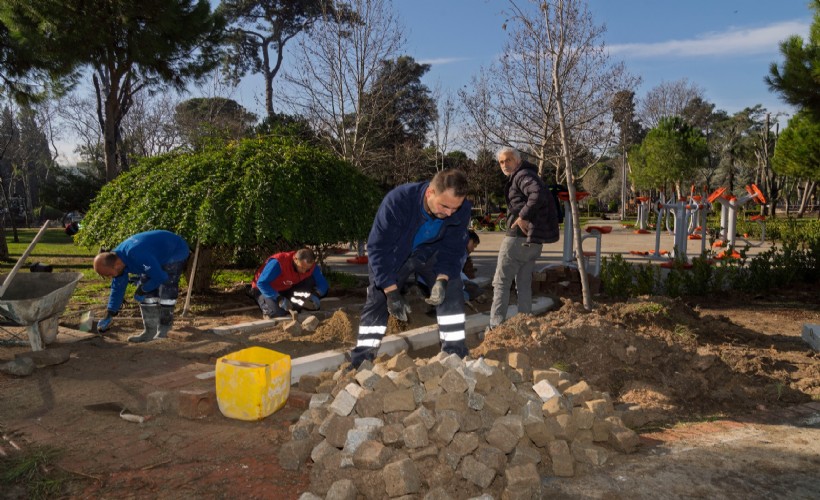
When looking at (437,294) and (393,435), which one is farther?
(437,294)

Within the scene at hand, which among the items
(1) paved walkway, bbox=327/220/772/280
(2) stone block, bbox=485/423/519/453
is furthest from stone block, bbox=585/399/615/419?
(1) paved walkway, bbox=327/220/772/280

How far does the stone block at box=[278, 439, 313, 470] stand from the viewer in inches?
113

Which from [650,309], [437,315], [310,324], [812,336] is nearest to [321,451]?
[437,315]

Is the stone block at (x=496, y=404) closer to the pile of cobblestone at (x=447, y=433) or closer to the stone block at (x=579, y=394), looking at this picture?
the pile of cobblestone at (x=447, y=433)

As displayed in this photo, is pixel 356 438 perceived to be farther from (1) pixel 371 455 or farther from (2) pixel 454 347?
(2) pixel 454 347

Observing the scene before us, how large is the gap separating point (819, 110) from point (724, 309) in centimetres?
505

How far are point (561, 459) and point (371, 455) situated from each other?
96cm

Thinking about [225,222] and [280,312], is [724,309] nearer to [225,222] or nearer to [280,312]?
[280,312]

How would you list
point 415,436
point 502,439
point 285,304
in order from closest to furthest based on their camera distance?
point 415,436 < point 502,439 < point 285,304

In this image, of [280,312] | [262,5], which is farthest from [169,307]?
[262,5]

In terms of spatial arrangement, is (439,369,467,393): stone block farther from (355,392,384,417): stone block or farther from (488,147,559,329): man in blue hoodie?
(488,147,559,329): man in blue hoodie

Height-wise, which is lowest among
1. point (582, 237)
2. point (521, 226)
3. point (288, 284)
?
point (288, 284)

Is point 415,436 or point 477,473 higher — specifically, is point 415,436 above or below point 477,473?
above

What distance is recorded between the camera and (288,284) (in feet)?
21.1
